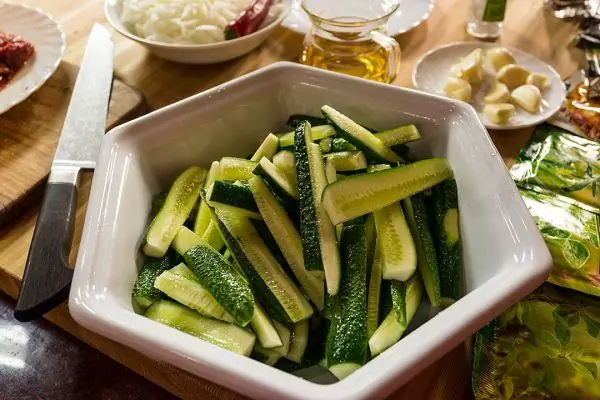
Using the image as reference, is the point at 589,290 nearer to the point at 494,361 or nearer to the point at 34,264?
the point at 494,361

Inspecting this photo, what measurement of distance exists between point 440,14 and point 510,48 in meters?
0.26

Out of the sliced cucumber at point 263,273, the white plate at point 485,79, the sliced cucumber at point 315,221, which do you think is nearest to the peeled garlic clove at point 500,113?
the white plate at point 485,79

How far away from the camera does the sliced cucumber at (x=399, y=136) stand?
939mm

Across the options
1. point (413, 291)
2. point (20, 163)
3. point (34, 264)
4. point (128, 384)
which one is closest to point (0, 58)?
point (20, 163)

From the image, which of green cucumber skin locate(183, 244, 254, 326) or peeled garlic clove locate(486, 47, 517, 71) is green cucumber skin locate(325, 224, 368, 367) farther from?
peeled garlic clove locate(486, 47, 517, 71)

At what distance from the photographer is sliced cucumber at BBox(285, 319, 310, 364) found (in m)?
0.77

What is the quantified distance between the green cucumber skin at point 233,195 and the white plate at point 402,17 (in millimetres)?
767

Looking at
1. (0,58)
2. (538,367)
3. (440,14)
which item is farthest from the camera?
(440,14)

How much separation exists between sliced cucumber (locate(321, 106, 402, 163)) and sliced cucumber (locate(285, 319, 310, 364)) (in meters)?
0.28

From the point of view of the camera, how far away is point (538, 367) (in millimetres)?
A: 886

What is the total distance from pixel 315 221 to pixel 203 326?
0.20 meters

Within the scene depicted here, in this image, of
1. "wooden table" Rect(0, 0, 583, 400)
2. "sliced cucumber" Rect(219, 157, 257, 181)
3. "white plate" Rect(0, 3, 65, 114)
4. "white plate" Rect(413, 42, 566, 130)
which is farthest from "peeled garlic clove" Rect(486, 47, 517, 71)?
"white plate" Rect(0, 3, 65, 114)

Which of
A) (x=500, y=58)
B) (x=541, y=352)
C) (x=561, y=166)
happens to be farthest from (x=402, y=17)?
(x=541, y=352)

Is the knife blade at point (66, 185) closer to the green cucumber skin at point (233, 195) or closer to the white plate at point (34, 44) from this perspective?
the white plate at point (34, 44)
